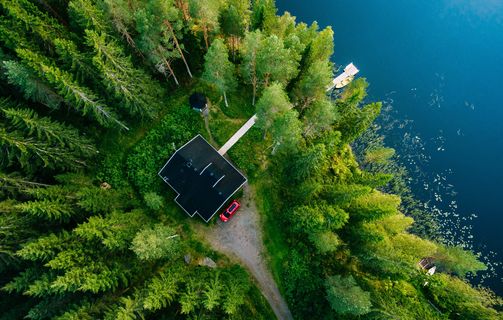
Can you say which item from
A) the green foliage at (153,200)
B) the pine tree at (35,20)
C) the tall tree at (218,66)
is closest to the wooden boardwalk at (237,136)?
the tall tree at (218,66)

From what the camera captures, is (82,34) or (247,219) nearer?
(82,34)

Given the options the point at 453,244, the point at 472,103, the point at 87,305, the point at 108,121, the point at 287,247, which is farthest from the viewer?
the point at 472,103

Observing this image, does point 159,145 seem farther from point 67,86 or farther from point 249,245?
point 249,245

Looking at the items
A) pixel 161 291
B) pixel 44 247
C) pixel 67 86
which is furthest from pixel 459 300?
pixel 67 86

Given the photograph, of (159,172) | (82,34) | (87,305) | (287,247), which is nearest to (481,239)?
(287,247)

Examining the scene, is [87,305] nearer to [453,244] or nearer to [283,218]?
[283,218]

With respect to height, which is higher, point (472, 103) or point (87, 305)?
point (472, 103)

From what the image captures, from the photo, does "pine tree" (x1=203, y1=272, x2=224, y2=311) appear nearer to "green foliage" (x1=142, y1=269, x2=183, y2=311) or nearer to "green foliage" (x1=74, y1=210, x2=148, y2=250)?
"green foliage" (x1=142, y1=269, x2=183, y2=311)
